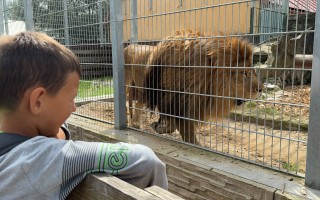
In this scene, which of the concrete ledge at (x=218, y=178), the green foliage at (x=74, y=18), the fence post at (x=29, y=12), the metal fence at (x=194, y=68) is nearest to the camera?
the concrete ledge at (x=218, y=178)

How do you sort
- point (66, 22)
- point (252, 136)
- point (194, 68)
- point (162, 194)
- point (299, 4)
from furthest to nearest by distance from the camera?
point (66, 22), point (252, 136), point (194, 68), point (299, 4), point (162, 194)

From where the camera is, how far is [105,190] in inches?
34.5

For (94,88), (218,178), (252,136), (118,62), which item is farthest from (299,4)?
(94,88)

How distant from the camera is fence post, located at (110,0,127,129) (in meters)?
3.56

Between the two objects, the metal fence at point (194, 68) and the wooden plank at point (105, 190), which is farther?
the metal fence at point (194, 68)

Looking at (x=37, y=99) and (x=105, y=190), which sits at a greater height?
(x=37, y=99)

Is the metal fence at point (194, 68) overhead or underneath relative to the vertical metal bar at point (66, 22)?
underneath

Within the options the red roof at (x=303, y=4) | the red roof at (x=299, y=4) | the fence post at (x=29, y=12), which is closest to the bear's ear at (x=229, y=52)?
the red roof at (x=299, y=4)

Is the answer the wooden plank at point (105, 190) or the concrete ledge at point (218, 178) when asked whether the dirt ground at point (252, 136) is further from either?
the wooden plank at point (105, 190)

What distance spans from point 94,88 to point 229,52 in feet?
7.04

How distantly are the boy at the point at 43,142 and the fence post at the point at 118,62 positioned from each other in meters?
2.68

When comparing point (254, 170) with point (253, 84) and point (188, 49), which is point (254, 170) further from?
point (188, 49)

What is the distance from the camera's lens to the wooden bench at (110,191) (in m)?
0.81

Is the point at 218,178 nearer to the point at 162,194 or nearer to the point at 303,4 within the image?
the point at 303,4
